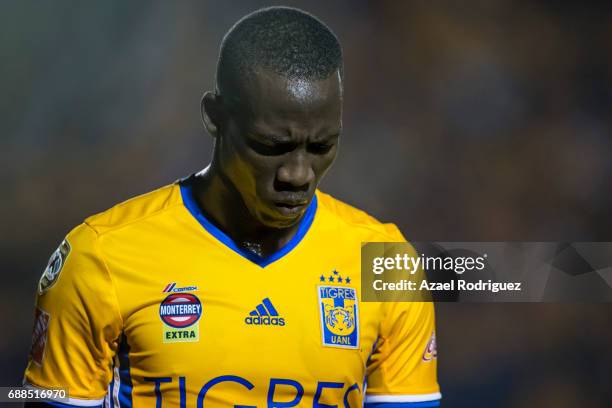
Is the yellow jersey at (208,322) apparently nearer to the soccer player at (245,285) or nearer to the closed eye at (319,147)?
the soccer player at (245,285)

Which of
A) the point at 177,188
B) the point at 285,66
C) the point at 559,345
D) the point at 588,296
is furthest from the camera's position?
the point at 559,345

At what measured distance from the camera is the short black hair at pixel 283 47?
259 cm

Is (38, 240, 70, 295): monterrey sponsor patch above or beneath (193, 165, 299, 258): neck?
beneath

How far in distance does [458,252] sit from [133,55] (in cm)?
240

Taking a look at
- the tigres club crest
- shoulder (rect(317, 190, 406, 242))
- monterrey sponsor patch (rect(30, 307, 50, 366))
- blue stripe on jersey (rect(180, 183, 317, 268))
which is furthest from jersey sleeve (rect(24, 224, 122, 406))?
shoulder (rect(317, 190, 406, 242))

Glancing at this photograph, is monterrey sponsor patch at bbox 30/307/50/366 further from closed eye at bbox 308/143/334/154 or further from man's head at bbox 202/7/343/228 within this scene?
closed eye at bbox 308/143/334/154

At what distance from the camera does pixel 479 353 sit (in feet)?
18.3

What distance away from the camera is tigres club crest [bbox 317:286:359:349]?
111 inches

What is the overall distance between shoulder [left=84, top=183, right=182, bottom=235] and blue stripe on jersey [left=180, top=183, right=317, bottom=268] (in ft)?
0.09

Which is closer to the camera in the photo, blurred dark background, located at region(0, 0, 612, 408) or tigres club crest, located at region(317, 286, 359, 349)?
tigres club crest, located at region(317, 286, 359, 349)

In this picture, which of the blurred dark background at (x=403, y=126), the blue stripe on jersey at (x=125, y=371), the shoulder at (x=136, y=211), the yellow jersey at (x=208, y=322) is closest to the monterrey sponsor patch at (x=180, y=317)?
the yellow jersey at (x=208, y=322)

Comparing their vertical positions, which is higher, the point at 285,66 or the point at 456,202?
the point at 456,202

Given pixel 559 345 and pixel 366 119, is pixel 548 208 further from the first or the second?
pixel 366 119

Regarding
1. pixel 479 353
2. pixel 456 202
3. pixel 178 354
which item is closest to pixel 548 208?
pixel 456 202
